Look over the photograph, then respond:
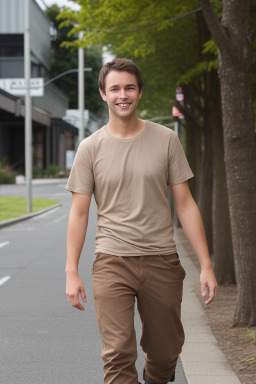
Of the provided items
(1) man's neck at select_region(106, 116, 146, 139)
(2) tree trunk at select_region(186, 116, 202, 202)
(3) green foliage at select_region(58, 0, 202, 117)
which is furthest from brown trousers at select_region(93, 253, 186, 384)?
(2) tree trunk at select_region(186, 116, 202, 202)

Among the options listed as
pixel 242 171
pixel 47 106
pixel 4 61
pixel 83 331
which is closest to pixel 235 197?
pixel 242 171

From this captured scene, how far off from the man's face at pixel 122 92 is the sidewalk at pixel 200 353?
2.48 metres

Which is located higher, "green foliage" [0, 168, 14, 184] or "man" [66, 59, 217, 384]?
"man" [66, 59, 217, 384]

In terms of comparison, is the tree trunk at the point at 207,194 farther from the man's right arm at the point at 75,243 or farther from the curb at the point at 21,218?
the man's right arm at the point at 75,243

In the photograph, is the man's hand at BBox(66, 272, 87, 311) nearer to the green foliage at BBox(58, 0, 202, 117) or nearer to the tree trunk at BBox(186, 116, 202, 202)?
the green foliage at BBox(58, 0, 202, 117)

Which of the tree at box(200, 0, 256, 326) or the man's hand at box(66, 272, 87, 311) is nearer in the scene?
the man's hand at box(66, 272, 87, 311)

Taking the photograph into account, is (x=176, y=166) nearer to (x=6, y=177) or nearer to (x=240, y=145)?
(x=240, y=145)

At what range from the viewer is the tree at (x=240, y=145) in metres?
7.80

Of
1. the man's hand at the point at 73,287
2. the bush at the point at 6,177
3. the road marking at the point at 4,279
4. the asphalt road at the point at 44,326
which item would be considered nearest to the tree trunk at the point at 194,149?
the asphalt road at the point at 44,326

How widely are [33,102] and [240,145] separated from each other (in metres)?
60.2

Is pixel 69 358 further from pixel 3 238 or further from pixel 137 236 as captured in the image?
pixel 3 238

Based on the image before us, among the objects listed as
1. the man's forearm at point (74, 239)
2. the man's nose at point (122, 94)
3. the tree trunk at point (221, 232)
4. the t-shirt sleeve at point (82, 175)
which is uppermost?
the man's nose at point (122, 94)

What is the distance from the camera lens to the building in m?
63.7

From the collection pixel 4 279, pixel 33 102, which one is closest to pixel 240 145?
pixel 4 279
